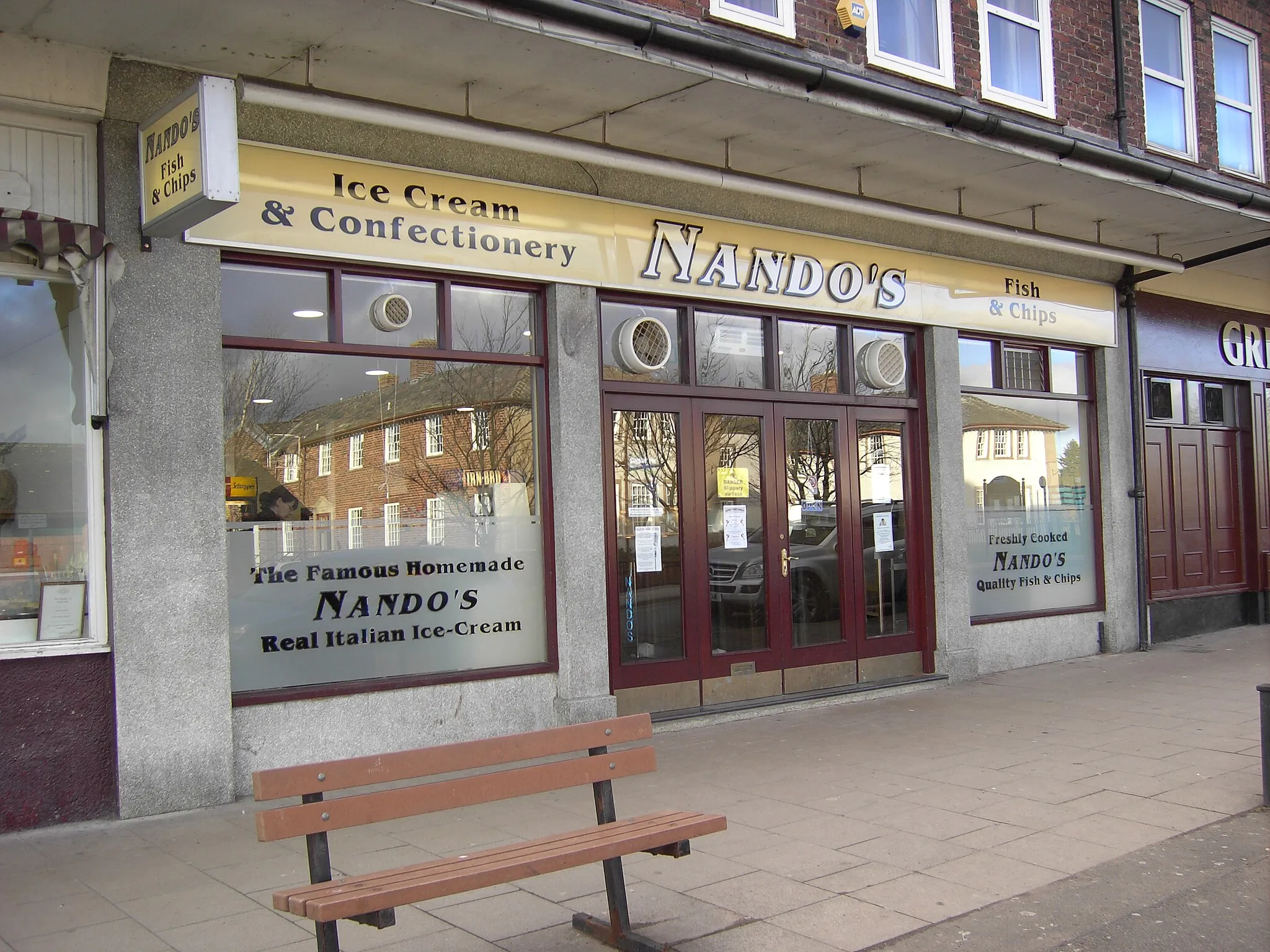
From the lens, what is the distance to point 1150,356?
13.3 meters

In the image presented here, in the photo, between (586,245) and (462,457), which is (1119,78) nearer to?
(586,245)

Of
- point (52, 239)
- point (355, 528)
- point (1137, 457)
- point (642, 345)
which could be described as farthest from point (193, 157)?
point (1137, 457)

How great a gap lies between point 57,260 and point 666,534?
4.75m

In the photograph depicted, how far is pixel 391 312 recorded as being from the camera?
8.03m

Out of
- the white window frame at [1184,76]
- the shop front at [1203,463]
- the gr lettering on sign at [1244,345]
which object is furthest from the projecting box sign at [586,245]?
the gr lettering on sign at [1244,345]

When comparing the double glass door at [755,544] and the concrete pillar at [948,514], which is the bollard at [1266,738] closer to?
the double glass door at [755,544]

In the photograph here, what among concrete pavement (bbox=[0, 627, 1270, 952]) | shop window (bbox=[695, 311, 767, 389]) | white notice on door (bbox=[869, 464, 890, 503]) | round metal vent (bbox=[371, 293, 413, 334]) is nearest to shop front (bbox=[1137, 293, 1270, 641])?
white notice on door (bbox=[869, 464, 890, 503])

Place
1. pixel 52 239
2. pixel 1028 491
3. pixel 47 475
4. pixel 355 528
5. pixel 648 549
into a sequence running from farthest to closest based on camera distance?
pixel 1028 491 < pixel 648 549 < pixel 355 528 < pixel 47 475 < pixel 52 239

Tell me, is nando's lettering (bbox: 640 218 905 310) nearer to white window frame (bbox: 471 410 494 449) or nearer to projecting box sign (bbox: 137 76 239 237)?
white window frame (bbox: 471 410 494 449)

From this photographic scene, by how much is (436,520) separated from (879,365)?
4596 mm

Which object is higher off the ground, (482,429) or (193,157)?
(193,157)

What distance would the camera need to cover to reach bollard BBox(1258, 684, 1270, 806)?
20.7 ft

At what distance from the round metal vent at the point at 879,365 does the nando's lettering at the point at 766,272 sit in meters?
0.38

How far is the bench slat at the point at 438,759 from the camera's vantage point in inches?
151
